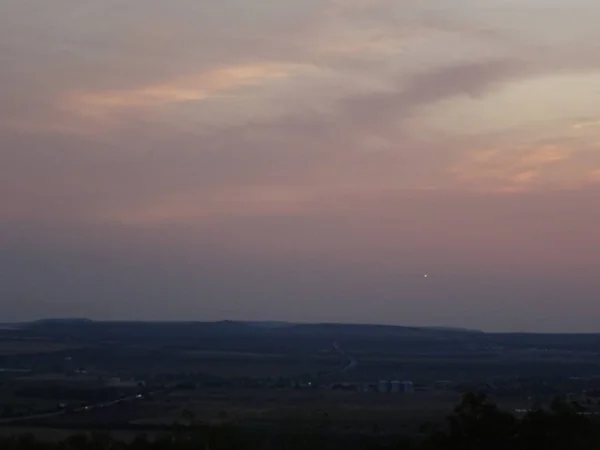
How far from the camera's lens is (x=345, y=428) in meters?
64.2

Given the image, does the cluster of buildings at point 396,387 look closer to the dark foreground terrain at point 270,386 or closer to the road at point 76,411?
the dark foreground terrain at point 270,386

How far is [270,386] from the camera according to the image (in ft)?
359

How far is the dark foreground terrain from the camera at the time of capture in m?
64.0

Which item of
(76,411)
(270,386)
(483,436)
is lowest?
(76,411)

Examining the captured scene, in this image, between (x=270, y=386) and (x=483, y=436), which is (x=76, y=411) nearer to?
(x=270, y=386)

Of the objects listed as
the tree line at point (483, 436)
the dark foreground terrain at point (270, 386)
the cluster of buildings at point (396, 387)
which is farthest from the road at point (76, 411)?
the tree line at point (483, 436)

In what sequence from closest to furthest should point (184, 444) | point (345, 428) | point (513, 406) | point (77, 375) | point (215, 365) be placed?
point (184, 444) < point (345, 428) < point (513, 406) < point (77, 375) < point (215, 365)

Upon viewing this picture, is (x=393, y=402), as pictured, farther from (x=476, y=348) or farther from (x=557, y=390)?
(x=476, y=348)

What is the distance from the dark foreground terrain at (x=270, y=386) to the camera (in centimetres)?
6397

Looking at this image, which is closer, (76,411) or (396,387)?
(76,411)

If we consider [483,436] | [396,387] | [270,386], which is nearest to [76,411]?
[270,386]

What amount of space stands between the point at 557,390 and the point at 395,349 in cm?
9016

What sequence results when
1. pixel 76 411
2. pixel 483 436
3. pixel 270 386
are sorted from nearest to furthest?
pixel 483 436, pixel 76 411, pixel 270 386

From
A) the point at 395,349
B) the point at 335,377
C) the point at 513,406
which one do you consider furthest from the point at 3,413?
the point at 395,349
